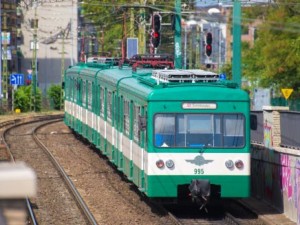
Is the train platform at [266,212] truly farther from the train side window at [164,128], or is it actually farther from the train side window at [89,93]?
the train side window at [89,93]

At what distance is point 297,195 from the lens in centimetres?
1589

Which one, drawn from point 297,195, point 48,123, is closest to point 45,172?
point 297,195

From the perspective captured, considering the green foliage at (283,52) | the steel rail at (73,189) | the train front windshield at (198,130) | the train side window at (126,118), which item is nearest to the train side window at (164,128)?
the train front windshield at (198,130)

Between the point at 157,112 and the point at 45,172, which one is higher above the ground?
the point at 157,112

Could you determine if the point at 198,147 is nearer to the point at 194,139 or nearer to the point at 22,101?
the point at 194,139

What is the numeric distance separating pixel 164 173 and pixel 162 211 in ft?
4.68

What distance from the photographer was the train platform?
16094 mm

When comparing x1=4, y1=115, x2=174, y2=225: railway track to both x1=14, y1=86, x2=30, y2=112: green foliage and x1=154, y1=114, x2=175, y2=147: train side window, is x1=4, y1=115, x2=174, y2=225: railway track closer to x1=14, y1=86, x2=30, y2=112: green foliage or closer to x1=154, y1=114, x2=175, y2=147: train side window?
x1=154, y1=114, x2=175, y2=147: train side window

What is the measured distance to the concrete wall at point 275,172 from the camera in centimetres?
1619

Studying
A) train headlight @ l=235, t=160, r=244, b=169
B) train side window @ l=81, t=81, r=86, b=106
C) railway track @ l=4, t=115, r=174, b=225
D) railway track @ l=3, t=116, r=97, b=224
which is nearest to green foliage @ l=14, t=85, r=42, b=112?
railway track @ l=3, t=116, r=97, b=224

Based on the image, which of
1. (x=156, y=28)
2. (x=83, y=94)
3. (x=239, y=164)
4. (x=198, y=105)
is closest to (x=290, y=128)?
(x=239, y=164)

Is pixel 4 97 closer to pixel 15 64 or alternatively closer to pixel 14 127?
pixel 14 127

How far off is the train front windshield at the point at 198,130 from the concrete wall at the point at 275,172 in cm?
107

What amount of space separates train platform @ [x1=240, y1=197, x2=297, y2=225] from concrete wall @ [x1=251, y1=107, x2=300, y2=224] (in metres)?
0.10
